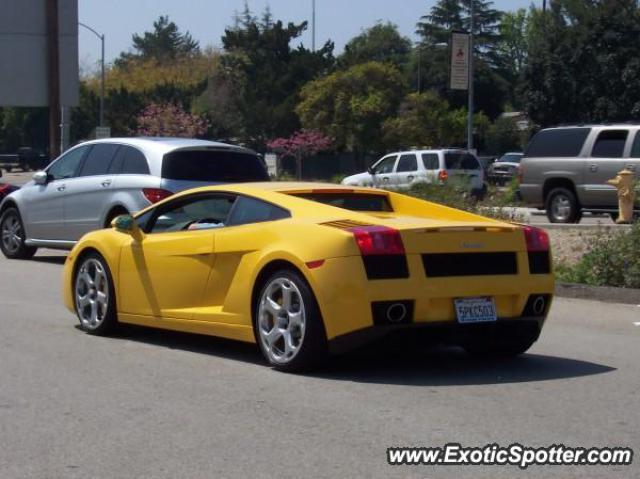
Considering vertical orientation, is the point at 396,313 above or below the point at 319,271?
below

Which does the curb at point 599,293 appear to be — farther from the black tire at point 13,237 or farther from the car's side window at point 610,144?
the car's side window at point 610,144

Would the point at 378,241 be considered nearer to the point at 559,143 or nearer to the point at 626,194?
the point at 626,194

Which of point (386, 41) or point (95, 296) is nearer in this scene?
point (95, 296)

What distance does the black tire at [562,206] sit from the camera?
23016 mm

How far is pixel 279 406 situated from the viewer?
737 cm

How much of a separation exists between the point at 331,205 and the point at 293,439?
9.92 ft

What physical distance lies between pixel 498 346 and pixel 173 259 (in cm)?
265

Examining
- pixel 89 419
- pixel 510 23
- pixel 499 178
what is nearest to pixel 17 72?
pixel 499 178

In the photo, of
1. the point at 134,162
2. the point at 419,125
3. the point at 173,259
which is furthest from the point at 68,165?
the point at 419,125

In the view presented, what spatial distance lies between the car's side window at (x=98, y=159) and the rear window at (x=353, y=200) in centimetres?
660

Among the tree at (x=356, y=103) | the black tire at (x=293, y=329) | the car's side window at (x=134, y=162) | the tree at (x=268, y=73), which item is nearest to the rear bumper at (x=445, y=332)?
the black tire at (x=293, y=329)

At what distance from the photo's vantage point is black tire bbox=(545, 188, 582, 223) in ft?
75.5

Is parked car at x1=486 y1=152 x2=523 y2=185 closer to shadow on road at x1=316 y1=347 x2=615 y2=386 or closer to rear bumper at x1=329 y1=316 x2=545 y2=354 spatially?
shadow on road at x1=316 y1=347 x2=615 y2=386

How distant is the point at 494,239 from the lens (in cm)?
841
